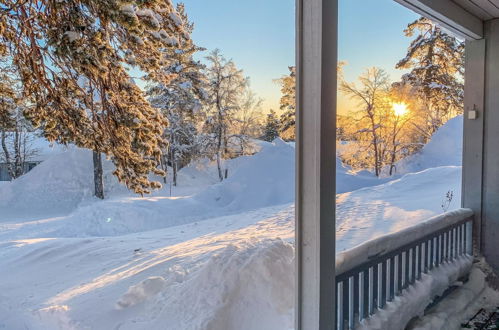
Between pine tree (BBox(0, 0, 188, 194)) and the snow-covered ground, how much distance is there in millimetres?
1075

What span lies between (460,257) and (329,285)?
1.88 m

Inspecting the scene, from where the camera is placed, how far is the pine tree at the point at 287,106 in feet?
25.8

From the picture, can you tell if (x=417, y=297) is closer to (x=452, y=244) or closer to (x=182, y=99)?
(x=452, y=244)

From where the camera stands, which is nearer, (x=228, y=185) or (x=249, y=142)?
(x=228, y=185)

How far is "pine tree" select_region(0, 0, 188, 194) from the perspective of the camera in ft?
7.51

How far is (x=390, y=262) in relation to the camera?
1904mm

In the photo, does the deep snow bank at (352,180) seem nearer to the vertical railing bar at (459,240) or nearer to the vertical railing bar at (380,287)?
the vertical railing bar at (459,240)

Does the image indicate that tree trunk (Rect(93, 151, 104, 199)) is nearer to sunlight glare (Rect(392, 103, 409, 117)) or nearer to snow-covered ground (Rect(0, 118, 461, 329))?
snow-covered ground (Rect(0, 118, 461, 329))

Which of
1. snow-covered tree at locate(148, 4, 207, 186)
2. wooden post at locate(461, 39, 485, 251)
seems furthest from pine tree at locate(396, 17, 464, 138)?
wooden post at locate(461, 39, 485, 251)

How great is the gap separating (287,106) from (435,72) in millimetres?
3783

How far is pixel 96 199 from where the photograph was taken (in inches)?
385

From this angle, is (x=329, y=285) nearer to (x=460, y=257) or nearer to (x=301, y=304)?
(x=301, y=304)

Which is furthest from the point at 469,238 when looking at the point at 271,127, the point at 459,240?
the point at 271,127

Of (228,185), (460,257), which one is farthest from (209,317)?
(228,185)
